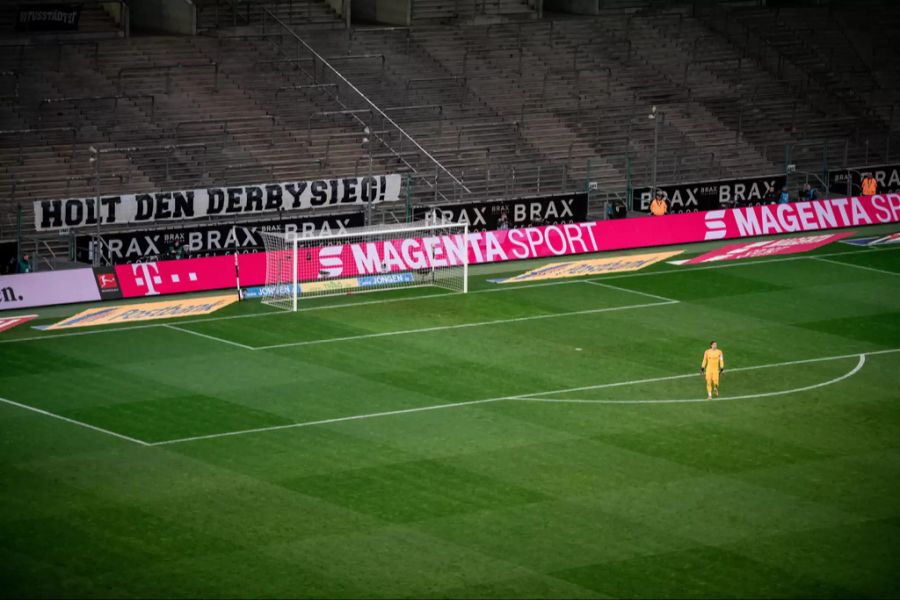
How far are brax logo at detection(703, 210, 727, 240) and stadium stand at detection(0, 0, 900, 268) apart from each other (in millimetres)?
4703

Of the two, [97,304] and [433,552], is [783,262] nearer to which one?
[97,304]

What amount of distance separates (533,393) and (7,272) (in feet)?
63.6

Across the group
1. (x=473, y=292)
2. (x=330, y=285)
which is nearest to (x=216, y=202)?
(x=330, y=285)

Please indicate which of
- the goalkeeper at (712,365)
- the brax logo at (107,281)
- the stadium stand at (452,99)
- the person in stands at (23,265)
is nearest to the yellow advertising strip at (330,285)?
the stadium stand at (452,99)

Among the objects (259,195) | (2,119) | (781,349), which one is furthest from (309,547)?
(2,119)

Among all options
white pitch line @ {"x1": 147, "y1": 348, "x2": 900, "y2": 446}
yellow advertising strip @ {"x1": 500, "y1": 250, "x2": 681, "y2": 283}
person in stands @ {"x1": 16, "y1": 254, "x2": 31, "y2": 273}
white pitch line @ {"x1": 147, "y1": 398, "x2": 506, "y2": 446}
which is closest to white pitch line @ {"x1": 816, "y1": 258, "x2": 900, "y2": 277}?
yellow advertising strip @ {"x1": 500, "y1": 250, "x2": 681, "y2": 283}

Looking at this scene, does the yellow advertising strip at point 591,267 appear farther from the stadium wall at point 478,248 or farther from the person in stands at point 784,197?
the person in stands at point 784,197

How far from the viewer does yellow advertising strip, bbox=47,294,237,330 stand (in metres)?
51.6

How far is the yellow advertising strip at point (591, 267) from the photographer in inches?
2333

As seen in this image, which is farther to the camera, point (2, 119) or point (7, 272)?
point (2, 119)

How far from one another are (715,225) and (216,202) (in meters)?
18.5

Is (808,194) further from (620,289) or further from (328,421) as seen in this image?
(328,421)

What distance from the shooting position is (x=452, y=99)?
73.4 meters

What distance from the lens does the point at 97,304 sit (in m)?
53.5
